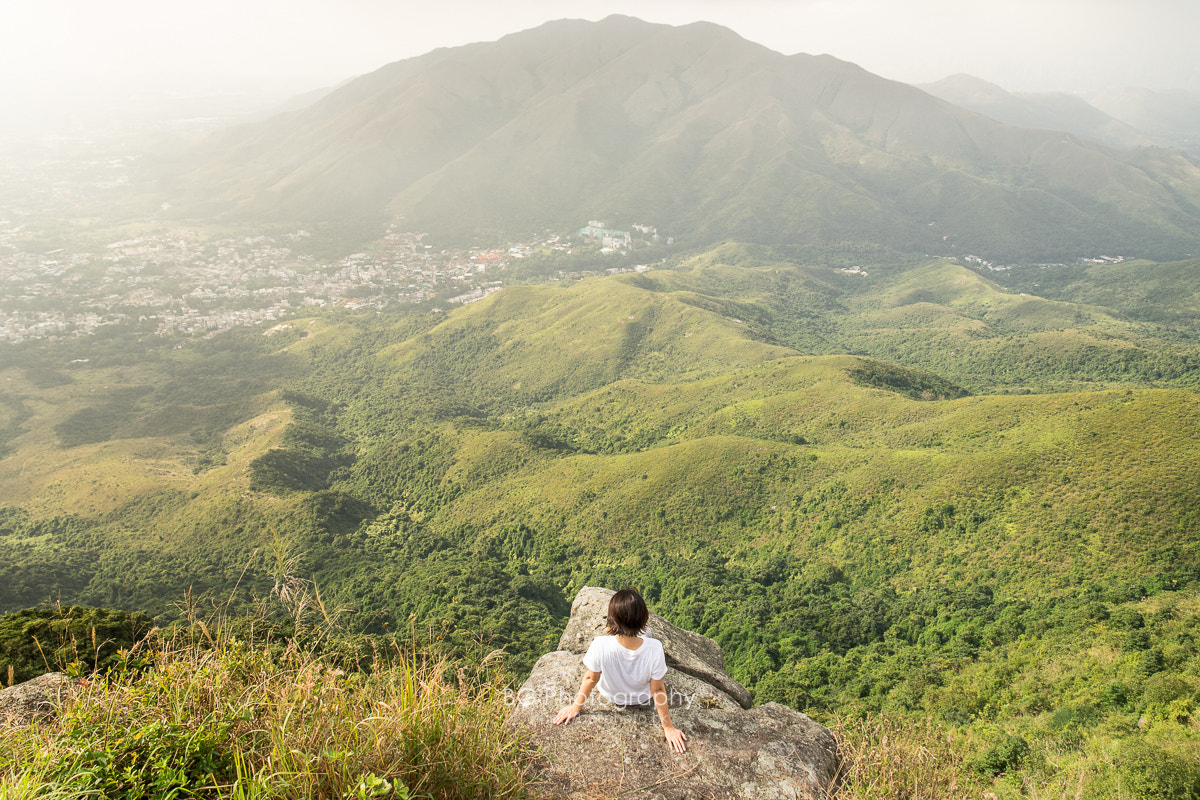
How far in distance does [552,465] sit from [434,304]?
4054 inches

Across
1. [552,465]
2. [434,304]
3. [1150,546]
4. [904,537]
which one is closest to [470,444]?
[552,465]

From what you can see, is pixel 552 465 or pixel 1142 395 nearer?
pixel 1142 395

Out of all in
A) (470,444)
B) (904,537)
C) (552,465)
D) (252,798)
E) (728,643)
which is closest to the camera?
(252,798)

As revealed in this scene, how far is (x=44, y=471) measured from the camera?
2840 inches

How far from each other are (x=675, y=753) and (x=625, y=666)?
1162 mm

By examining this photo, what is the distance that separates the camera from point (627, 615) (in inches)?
283

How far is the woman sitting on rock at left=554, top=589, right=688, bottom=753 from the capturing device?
23.6ft

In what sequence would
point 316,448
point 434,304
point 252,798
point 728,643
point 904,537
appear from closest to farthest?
point 252,798
point 728,643
point 904,537
point 316,448
point 434,304

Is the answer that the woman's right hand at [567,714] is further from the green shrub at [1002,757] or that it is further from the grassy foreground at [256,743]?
the green shrub at [1002,757]

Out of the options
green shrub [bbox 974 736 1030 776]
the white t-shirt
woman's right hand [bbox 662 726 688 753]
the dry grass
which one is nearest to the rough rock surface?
the white t-shirt

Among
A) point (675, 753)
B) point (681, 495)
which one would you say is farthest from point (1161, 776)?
point (681, 495)

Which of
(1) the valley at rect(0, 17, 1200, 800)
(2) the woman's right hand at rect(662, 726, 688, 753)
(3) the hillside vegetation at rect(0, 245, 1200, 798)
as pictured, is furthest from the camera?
(3) the hillside vegetation at rect(0, 245, 1200, 798)

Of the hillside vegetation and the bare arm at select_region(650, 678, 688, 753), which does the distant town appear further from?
the bare arm at select_region(650, 678, 688, 753)

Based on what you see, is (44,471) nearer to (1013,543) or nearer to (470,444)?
(470,444)
